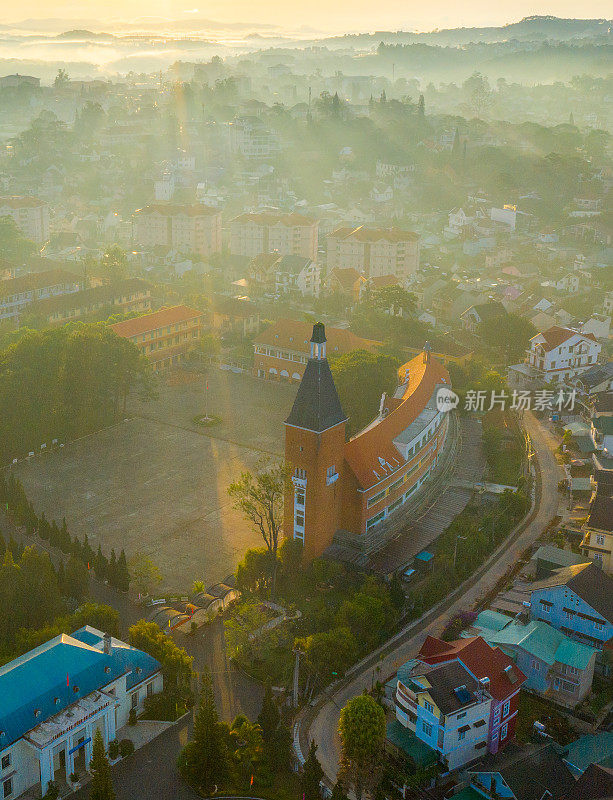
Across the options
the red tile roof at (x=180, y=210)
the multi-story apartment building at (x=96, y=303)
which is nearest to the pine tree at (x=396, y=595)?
the multi-story apartment building at (x=96, y=303)

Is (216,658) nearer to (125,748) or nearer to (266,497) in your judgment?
(125,748)

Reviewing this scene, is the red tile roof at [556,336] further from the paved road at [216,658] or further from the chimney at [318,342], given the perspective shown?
the paved road at [216,658]

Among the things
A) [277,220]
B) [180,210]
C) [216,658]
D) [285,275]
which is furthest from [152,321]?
[180,210]

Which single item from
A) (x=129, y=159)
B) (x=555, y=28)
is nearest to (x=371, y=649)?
(x=129, y=159)

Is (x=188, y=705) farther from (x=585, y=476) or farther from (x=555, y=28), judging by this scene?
(x=555, y=28)

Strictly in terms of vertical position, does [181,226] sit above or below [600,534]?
above

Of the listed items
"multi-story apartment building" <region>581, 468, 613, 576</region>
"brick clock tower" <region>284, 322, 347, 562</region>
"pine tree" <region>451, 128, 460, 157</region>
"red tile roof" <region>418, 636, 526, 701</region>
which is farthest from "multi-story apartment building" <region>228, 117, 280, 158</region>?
"red tile roof" <region>418, 636, 526, 701</region>

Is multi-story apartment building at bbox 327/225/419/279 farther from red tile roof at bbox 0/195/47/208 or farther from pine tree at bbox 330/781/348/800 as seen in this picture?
pine tree at bbox 330/781/348/800
